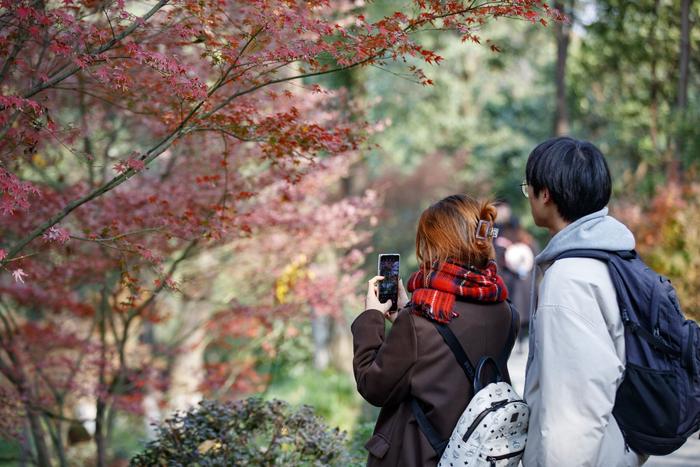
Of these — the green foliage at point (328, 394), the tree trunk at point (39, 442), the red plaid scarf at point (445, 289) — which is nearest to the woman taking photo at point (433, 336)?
the red plaid scarf at point (445, 289)

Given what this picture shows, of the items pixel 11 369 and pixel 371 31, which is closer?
pixel 371 31

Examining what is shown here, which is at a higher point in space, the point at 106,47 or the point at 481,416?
the point at 106,47

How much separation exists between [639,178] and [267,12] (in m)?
13.7

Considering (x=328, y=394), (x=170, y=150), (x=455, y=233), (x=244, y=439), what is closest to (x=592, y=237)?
(x=455, y=233)

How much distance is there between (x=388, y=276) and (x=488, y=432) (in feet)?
2.05

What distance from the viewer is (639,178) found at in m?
15.3

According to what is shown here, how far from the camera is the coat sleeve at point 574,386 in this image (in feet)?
6.24

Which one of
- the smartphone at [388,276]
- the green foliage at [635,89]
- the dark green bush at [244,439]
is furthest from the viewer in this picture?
the green foliage at [635,89]

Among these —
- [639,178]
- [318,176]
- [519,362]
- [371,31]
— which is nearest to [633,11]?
[639,178]

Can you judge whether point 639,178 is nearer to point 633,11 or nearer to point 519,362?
point 633,11

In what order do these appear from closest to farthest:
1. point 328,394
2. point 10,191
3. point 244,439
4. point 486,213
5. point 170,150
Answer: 1. point 486,213
2. point 10,191
3. point 244,439
4. point 170,150
5. point 328,394

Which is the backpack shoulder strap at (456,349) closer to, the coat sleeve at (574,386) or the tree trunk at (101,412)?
the coat sleeve at (574,386)

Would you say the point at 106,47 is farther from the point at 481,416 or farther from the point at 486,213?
the point at 481,416

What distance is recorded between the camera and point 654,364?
6.45 feet
